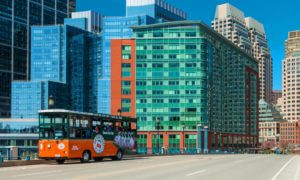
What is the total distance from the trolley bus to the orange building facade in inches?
4156

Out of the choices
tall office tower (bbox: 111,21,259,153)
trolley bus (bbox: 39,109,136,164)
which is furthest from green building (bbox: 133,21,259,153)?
trolley bus (bbox: 39,109,136,164)

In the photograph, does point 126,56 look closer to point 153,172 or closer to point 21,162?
point 21,162

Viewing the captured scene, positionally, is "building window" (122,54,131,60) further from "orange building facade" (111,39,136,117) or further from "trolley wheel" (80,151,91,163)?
"trolley wheel" (80,151,91,163)

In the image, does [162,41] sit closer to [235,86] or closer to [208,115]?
[208,115]

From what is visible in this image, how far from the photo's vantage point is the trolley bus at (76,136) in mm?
38719

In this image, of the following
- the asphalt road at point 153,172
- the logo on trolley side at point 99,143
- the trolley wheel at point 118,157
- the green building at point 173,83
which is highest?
the green building at point 173,83

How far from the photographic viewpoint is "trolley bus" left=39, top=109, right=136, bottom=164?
38.7 meters

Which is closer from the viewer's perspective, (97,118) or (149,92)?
(97,118)

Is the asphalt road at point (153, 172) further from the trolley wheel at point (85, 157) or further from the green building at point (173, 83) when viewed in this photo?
the green building at point (173, 83)

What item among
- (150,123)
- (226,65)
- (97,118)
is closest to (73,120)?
(97,118)

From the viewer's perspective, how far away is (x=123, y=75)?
500ft

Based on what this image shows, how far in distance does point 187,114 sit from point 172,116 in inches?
169

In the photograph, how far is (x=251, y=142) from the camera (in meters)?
197

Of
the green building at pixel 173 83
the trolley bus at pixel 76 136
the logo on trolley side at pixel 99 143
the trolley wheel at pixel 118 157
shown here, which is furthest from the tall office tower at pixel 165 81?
the logo on trolley side at pixel 99 143
